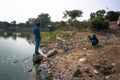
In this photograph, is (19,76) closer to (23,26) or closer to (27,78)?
(27,78)

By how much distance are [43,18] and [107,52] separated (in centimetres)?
7395

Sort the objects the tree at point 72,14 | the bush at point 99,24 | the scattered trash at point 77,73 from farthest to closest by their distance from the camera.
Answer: the tree at point 72,14
the bush at point 99,24
the scattered trash at point 77,73

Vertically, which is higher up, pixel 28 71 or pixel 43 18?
pixel 43 18

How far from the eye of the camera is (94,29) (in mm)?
20953

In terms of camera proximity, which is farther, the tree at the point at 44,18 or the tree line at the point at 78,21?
the tree at the point at 44,18

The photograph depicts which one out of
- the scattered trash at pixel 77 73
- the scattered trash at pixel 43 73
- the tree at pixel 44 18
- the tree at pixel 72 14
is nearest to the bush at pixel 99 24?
the scattered trash at pixel 43 73

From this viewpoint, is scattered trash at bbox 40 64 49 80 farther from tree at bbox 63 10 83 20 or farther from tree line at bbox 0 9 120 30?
tree at bbox 63 10 83 20

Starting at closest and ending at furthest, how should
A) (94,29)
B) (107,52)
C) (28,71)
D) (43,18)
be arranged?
(28,71), (107,52), (94,29), (43,18)

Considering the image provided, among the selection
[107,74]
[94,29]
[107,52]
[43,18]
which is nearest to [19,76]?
[107,74]

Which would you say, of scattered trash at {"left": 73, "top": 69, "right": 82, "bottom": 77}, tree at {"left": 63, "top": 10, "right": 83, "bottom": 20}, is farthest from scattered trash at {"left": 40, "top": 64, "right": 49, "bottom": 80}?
tree at {"left": 63, "top": 10, "right": 83, "bottom": 20}

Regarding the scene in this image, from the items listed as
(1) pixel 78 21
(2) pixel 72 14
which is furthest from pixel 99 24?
(2) pixel 72 14

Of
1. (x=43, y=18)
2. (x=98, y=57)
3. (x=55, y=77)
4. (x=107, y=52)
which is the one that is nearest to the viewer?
(x=55, y=77)

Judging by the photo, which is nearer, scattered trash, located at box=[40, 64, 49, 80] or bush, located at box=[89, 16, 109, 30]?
scattered trash, located at box=[40, 64, 49, 80]

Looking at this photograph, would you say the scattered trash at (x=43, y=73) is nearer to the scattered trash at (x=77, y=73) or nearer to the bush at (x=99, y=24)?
the scattered trash at (x=77, y=73)
